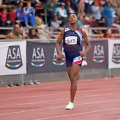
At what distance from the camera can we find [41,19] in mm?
21406

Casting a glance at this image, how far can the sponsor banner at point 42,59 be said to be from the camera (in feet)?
52.3

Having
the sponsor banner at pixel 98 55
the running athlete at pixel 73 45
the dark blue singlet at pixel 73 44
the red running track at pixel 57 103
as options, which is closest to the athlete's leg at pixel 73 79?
the running athlete at pixel 73 45

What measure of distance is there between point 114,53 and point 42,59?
3.84 meters

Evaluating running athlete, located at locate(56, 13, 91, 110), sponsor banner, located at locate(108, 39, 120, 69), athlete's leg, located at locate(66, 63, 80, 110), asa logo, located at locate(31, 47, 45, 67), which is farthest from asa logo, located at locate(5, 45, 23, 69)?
athlete's leg, located at locate(66, 63, 80, 110)

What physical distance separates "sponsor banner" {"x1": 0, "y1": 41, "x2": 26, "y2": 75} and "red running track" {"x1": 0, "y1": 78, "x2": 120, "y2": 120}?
709 millimetres

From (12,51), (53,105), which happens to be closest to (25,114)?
(53,105)

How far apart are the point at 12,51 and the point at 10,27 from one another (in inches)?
98.6

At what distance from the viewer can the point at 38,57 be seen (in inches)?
637

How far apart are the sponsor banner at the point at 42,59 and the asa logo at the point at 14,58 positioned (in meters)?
0.50

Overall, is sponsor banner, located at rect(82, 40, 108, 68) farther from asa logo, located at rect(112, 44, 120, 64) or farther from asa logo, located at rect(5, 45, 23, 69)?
asa logo, located at rect(5, 45, 23, 69)

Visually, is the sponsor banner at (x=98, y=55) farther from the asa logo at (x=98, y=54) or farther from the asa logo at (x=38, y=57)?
the asa logo at (x=38, y=57)

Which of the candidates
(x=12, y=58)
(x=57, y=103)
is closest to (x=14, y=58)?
(x=12, y=58)

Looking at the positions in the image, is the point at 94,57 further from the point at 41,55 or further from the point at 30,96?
the point at 30,96

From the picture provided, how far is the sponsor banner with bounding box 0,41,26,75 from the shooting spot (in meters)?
15.0
